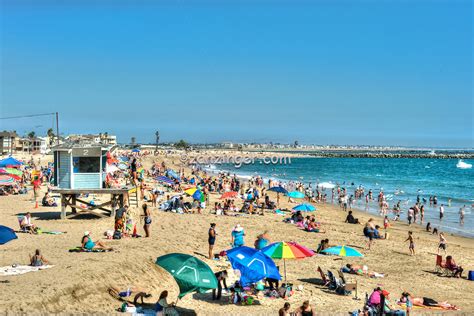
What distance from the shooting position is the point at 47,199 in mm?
24125

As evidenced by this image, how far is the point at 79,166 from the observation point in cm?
1984

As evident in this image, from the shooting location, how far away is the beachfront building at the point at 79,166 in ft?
64.4

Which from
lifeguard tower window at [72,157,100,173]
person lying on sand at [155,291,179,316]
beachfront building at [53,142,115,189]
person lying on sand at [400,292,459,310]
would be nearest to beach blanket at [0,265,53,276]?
person lying on sand at [155,291,179,316]

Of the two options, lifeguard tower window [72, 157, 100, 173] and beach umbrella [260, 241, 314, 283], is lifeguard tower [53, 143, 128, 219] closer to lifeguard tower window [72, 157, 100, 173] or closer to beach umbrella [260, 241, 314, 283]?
lifeguard tower window [72, 157, 100, 173]

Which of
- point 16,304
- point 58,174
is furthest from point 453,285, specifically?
point 58,174

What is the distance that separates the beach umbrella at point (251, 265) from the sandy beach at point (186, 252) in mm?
779

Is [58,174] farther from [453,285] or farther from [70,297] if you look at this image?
[453,285]

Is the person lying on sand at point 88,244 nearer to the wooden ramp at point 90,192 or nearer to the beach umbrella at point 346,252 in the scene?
the wooden ramp at point 90,192

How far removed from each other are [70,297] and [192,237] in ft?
28.6

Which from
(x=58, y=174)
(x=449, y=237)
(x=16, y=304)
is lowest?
(x=449, y=237)

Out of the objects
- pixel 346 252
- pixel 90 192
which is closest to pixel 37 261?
pixel 90 192

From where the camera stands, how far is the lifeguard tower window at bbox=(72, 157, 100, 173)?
1977 cm

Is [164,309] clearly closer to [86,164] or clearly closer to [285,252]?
[285,252]

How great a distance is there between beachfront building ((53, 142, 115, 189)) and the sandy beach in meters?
1.59
